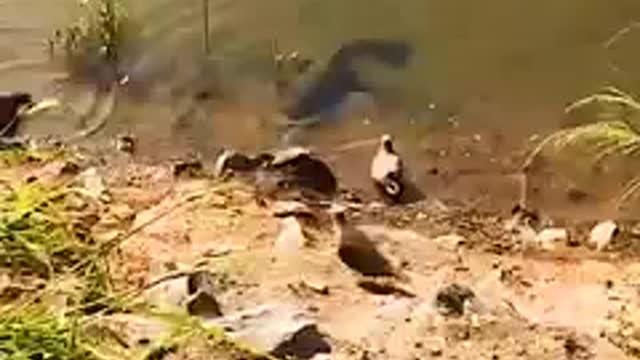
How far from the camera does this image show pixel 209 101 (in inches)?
229

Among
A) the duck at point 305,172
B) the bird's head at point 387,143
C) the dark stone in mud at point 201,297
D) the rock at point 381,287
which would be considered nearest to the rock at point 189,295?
the dark stone in mud at point 201,297

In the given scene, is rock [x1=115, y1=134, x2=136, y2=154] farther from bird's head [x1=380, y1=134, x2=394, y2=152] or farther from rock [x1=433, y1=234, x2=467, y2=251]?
rock [x1=433, y1=234, x2=467, y2=251]

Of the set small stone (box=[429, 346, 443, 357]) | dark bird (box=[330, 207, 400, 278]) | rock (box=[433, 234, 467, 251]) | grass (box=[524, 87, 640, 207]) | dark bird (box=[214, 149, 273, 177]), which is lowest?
small stone (box=[429, 346, 443, 357])

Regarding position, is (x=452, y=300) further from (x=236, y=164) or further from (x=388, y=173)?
(x=236, y=164)

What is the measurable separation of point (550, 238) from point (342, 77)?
1.49 metres

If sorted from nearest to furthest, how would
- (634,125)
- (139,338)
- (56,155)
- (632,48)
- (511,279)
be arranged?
1. (139,338)
2. (511,279)
3. (56,155)
4. (634,125)
5. (632,48)

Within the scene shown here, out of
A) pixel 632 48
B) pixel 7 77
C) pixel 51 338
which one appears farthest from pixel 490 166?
pixel 51 338

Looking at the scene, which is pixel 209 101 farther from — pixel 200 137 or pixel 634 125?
→ pixel 634 125

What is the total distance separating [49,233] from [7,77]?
7.97 ft

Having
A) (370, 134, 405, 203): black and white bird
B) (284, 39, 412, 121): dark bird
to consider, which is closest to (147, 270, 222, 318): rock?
(370, 134, 405, 203): black and white bird

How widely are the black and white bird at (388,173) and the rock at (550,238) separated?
21.7 inches

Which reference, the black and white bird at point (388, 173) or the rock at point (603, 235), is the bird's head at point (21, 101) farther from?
the rock at point (603, 235)

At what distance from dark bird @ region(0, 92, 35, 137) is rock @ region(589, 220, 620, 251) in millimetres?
2127

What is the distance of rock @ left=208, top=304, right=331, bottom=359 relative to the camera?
333 centimetres
